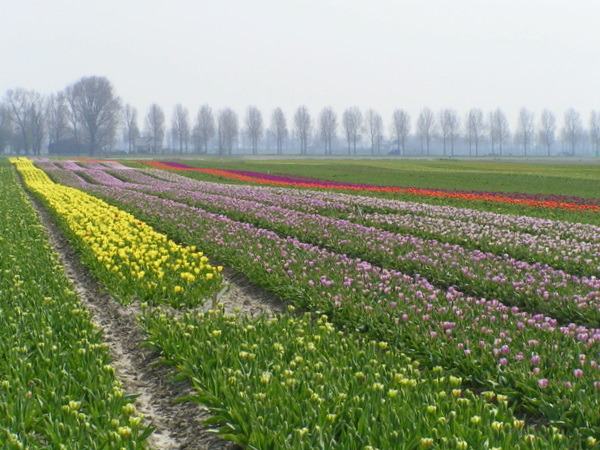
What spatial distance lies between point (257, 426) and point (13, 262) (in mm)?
7404

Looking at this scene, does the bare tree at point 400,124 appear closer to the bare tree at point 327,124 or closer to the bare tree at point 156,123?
the bare tree at point 327,124

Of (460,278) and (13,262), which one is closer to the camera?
(460,278)

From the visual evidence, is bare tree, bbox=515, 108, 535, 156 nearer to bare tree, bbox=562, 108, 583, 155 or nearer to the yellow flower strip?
bare tree, bbox=562, 108, 583, 155

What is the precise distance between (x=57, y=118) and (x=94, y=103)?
55.5 feet

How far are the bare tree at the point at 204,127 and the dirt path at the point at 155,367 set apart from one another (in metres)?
138

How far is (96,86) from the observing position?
11738 cm

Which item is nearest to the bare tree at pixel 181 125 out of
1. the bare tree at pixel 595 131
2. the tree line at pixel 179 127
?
the tree line at pixel 179 127

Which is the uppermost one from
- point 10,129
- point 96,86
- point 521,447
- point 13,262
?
point 96,86

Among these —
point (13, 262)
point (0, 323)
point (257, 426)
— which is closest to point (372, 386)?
point (257, 426)

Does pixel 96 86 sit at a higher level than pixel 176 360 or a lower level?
higher

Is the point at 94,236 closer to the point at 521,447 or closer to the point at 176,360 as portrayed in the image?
the point at 176,360

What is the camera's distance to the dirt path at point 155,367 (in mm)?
4598

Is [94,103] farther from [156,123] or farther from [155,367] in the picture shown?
[155,367]

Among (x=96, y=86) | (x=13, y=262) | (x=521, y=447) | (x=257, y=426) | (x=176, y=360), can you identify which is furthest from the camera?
(x=96, y=86)
